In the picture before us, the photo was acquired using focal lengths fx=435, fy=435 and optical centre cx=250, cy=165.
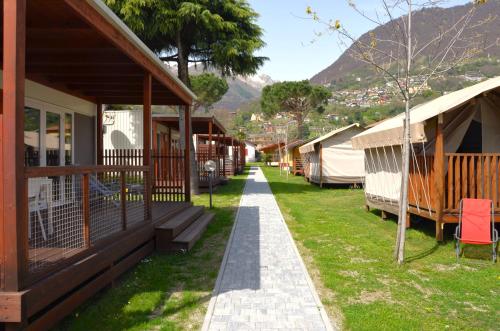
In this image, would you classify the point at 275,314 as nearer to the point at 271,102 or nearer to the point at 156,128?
the point at 156,128

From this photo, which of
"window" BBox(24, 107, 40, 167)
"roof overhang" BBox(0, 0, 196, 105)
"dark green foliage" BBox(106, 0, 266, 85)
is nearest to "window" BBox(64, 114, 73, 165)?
"roof overhang" BBox(0, 0, 196, 105)

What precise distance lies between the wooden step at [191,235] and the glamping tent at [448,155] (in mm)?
4263

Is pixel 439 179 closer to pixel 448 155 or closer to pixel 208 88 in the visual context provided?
pixel 448 155

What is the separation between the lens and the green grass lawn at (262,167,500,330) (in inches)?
174

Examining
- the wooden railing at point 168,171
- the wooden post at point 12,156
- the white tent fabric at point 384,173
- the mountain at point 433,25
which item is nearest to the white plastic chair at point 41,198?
the wooden post at point 12,156

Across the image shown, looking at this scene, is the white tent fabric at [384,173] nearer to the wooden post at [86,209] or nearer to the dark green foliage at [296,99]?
the wooden post at [86,209]

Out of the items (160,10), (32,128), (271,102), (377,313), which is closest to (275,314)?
(377,313)

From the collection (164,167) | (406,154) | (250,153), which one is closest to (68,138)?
(164,167)

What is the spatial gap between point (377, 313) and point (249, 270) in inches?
85.6

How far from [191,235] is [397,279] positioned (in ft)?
11.9

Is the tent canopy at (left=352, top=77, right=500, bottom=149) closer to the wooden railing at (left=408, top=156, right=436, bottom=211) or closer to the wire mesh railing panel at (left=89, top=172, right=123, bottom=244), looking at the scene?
the wooden railing at (left=408, top=156, right=436, bottom=211)

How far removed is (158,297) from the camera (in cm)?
505

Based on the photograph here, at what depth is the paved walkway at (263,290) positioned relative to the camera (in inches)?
169

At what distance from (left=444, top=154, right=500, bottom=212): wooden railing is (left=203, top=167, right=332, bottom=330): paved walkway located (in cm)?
309
